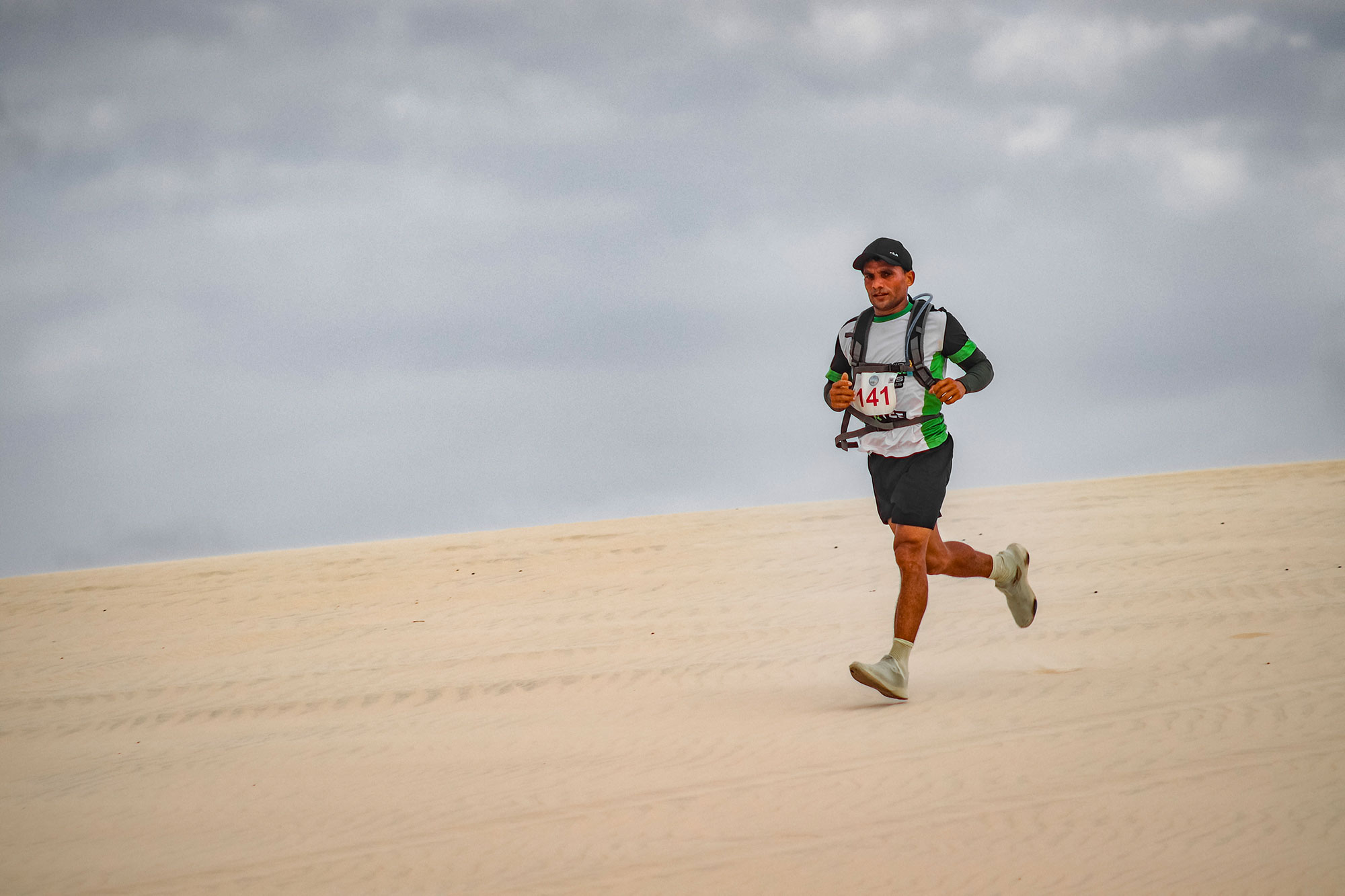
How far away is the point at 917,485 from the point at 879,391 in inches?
19.5

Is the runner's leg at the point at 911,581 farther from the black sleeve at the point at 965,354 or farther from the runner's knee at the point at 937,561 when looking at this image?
the black sleeve at the point at 965,354

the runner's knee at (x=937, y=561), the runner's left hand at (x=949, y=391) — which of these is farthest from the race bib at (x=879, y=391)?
the runner's knee at (x=937, y=561)

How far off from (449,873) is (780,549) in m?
9.95

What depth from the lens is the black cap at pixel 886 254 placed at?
17.0 ft

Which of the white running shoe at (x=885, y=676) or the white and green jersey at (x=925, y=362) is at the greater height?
the white and green jersey at (x=925, y=362)

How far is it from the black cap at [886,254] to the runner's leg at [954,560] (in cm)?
134

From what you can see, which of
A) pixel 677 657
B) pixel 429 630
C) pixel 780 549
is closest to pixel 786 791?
pixel 677 657

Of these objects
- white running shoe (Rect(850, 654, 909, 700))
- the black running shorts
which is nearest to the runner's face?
the black running shorts

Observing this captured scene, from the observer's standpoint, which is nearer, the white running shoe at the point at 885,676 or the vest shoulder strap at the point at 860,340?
the white running shoe at the point at 885,676

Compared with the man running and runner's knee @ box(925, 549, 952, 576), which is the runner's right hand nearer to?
the man running

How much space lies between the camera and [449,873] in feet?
11.2

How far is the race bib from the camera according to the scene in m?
5.20

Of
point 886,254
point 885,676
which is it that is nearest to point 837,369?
point 886,254

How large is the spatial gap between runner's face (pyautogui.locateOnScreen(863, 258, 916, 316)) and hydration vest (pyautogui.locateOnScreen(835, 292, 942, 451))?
0.29 feet
